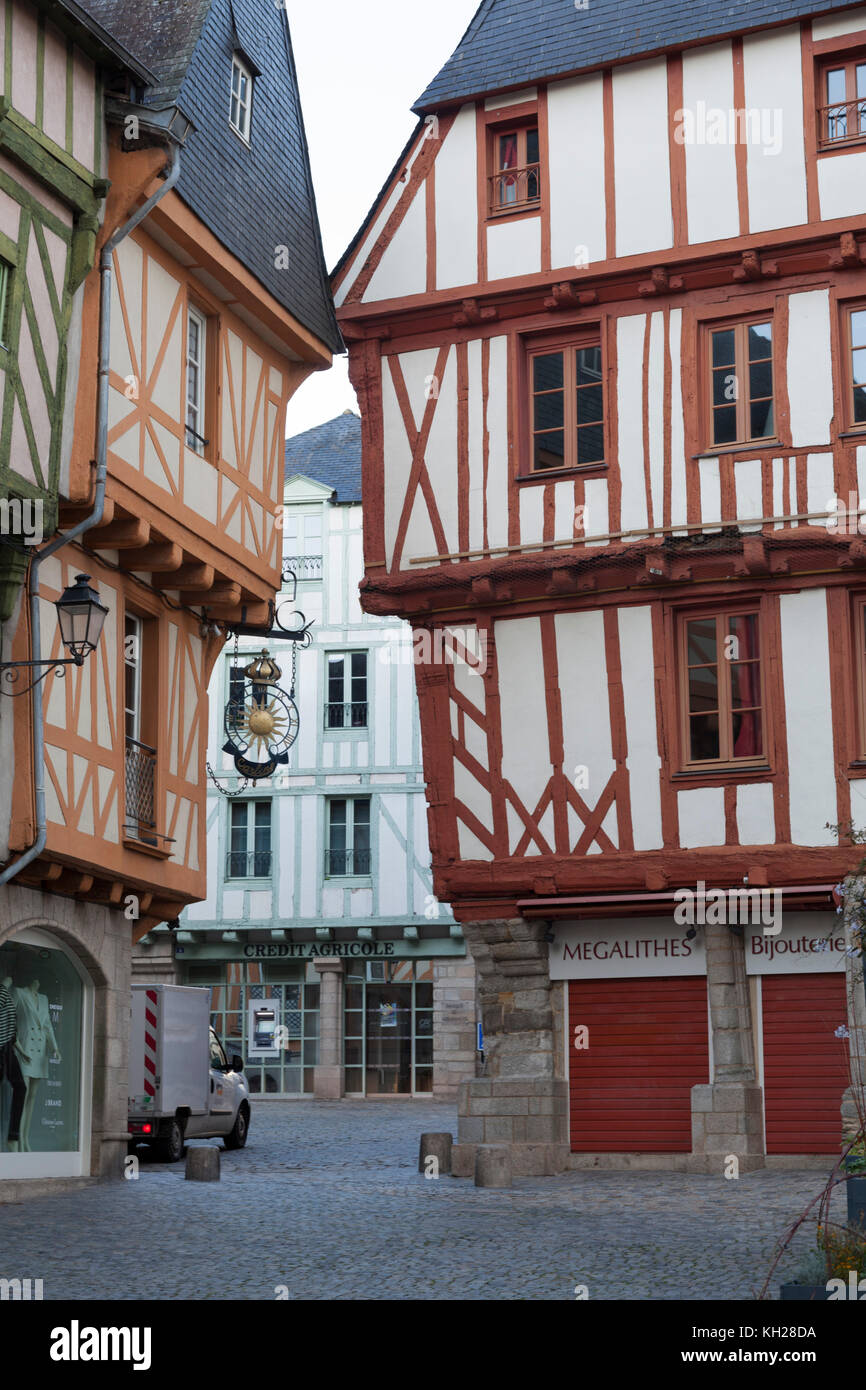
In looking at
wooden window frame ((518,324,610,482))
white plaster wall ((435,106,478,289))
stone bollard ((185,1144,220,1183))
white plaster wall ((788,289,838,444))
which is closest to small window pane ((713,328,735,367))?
white plaster wall ((788,289,838,444))

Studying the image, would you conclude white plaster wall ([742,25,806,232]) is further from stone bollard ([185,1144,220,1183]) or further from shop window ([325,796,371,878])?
shop window ([325,796,371,878])

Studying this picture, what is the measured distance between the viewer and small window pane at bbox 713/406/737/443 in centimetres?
1783

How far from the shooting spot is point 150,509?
1555 cm

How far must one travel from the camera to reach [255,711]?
20281mm

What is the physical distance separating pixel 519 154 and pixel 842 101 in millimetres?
3262

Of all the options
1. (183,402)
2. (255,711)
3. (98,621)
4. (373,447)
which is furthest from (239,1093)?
(98,621)

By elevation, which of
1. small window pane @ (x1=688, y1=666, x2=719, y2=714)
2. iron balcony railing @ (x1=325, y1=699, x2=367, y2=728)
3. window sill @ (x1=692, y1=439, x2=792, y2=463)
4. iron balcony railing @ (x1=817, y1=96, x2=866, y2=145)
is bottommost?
small window pane @ (x1=688, y1=666, x2=719, y2=714)

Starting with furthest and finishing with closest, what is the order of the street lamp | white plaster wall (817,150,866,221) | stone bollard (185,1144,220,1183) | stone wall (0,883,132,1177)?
1. white plaster wall (817,150,866,221)
2. stone bollard (185,1144,220,1183)
3. stone wall (0,883,132,1177)
4. the street lamp

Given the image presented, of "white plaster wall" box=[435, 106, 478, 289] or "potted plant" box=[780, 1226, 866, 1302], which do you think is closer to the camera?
"potted plant" box=[780, 1226, 866, 1302]

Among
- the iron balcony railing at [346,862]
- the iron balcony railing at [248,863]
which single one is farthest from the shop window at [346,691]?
the iron balcony railing at [248,863]

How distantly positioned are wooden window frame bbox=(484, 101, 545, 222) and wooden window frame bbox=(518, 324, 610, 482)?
1268 millimetres

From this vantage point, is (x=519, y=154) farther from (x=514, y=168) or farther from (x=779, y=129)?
(x=779, y=129)

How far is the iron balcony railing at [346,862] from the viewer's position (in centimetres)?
3628

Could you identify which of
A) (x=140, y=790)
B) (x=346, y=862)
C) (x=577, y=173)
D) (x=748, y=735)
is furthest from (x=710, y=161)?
(x=346, y=862)
